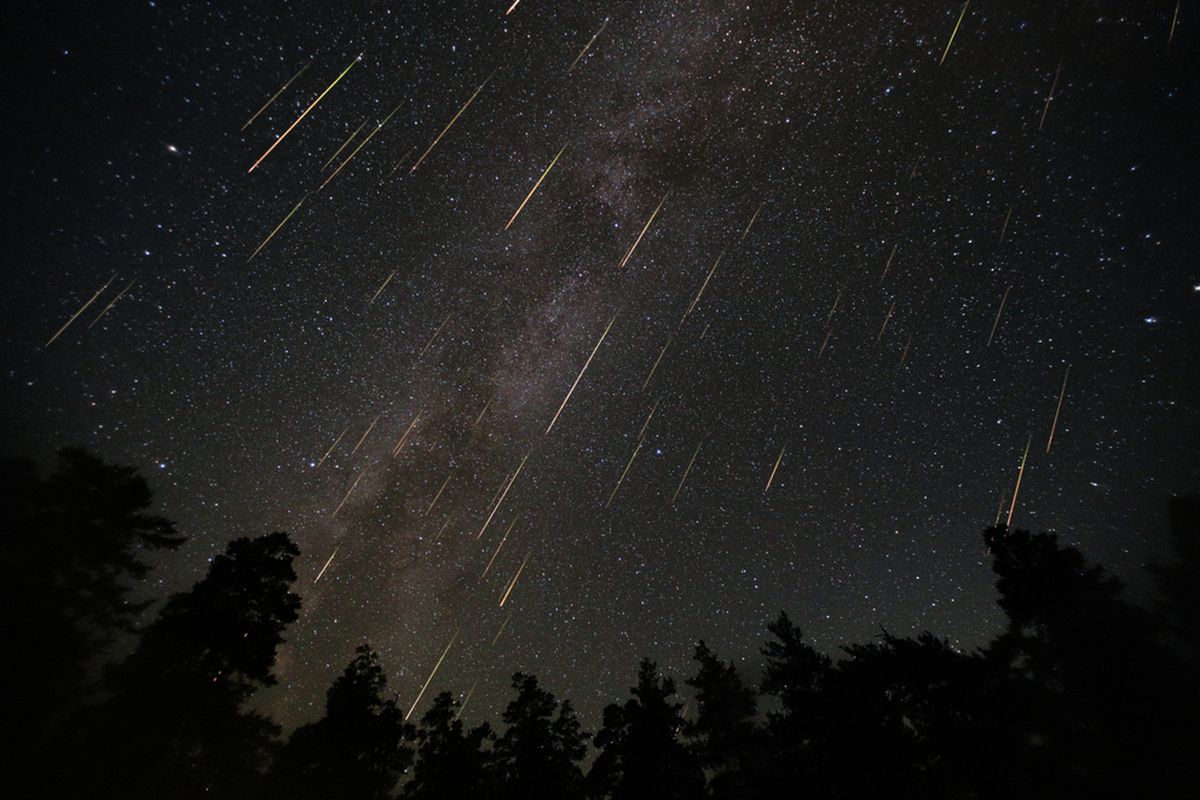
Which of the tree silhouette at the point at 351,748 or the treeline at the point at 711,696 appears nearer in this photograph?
the treeline at the point at 711,696

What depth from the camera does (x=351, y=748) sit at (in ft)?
67.1

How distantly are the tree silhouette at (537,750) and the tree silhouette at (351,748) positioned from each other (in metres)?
5.17

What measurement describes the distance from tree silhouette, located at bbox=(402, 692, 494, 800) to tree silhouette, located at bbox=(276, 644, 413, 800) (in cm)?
148

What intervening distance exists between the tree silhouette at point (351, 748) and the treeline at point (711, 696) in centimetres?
70

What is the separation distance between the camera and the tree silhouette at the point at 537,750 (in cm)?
1853

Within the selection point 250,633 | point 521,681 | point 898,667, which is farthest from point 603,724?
point 250,633

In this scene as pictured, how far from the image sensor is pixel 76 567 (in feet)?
52.0

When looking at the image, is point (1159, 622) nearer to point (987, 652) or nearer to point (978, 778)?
point (987, 652)

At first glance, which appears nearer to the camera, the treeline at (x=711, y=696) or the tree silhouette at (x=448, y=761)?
the treeline at (x=711, y=696)

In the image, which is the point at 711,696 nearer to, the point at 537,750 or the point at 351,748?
the point at 537,750

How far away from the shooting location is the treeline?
12586 millimetres

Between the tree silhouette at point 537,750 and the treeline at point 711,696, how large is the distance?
0.34ft

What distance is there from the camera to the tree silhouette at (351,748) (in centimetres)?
2025

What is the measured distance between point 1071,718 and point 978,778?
4.10m
